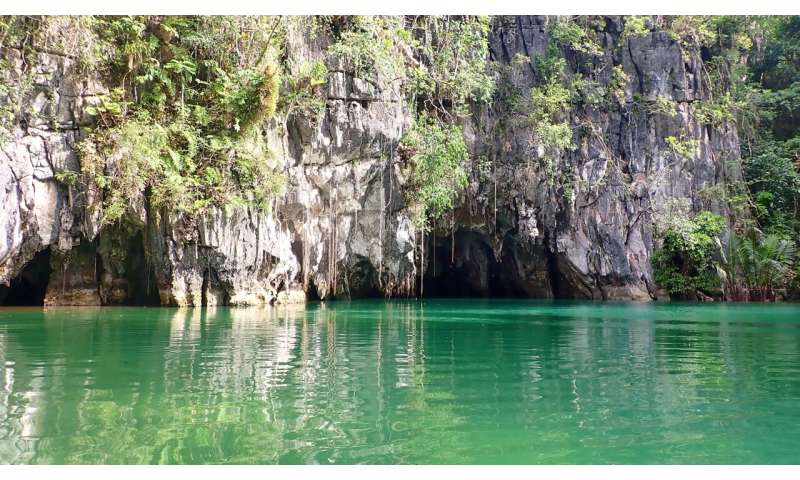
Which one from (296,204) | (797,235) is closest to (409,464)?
(296,204)

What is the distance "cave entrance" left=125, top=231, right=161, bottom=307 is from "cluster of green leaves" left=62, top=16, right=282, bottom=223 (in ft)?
6.28

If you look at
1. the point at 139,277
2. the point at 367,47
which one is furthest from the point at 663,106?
the point at 139,277

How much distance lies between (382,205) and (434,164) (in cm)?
226

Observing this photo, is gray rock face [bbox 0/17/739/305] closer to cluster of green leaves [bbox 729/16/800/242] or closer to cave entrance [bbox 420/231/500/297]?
cave entrance [bbox 420/231/500/297]

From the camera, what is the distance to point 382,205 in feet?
73.6

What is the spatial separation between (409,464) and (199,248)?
15553mm

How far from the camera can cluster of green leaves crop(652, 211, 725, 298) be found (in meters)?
25.1

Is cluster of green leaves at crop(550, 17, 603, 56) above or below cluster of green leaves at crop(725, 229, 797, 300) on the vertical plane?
above

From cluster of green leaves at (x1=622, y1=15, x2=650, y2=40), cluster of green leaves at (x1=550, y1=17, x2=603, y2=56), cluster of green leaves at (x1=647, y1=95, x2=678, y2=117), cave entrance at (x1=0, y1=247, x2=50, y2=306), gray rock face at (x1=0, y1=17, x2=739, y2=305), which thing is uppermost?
cluster of green leaves at (x1=622, y1=15, x2=650, y2=40)

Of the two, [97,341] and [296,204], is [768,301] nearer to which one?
[296,204]

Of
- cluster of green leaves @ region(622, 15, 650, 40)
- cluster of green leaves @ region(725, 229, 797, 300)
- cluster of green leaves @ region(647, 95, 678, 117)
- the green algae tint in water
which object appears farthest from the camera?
cluster of green leaves @ region(622, 15, 650, 40)

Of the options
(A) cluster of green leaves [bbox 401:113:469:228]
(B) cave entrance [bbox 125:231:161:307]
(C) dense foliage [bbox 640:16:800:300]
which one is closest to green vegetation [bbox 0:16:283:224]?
(B) cave entrance [bbox 125:231:161:307]

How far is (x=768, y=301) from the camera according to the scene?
24250mm

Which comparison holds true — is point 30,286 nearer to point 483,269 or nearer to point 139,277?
point 139,277
